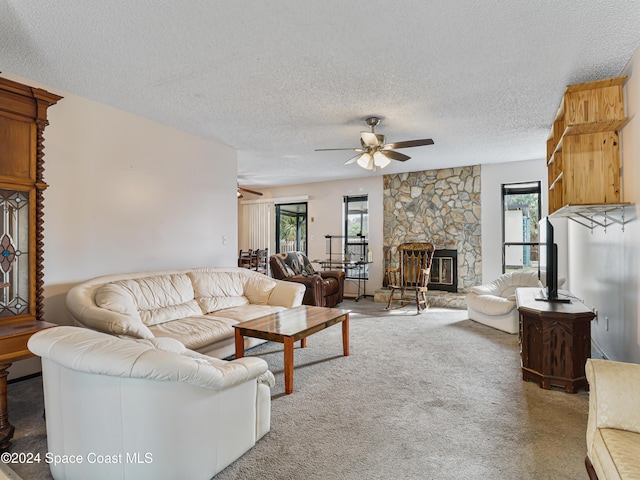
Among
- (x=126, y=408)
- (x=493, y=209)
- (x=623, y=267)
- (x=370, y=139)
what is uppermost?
(x=370, y=139)

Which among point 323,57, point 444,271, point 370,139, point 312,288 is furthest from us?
point 444,271

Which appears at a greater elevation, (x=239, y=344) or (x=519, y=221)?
(x=519, y=221)

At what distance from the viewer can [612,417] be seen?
146 centimetres

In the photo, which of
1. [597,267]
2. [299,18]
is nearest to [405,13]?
[299,18]

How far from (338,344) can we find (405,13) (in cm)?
317

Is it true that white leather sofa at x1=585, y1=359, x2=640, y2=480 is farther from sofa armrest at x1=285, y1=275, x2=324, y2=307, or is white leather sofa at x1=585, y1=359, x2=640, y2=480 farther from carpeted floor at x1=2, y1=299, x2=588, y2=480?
sofa armrest at x1=285, y1=275, x2=324, y2=307

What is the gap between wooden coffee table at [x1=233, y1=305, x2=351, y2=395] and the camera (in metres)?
2.69

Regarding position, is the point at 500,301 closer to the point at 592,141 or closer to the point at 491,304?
the point at 491,304

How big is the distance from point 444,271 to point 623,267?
3742 millimetres

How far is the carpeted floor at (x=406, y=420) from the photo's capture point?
180 centimetres

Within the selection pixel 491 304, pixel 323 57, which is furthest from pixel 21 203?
pixel 491 304

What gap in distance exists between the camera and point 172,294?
352 centimetres

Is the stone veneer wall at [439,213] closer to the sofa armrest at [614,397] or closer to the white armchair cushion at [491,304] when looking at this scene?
the white armchair cushion at [491,304]

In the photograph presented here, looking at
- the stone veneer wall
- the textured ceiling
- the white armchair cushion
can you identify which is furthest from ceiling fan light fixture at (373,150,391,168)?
the stone veneer wall
